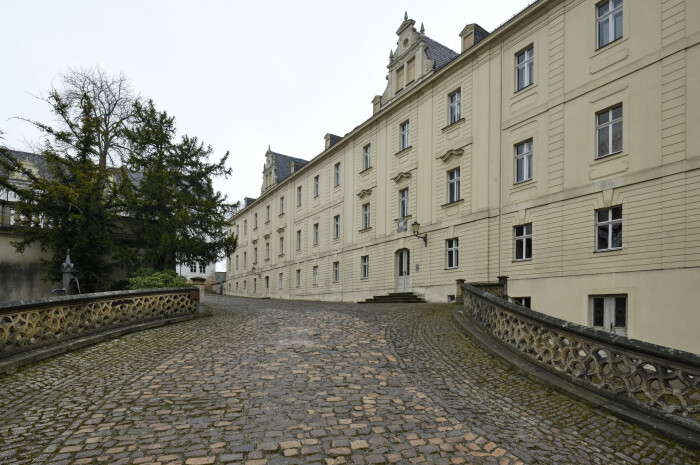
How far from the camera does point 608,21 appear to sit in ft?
47.9

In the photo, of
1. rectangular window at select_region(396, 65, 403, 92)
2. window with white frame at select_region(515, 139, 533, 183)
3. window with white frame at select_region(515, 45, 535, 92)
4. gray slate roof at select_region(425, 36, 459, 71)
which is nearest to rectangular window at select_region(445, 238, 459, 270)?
window with white frame at select_region(515, 139, 533, 183)

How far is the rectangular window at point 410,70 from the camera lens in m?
23.2

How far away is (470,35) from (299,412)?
2008 cm

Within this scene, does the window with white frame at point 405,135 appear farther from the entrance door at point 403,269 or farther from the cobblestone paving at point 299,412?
the cobblestone paving at point 299,412

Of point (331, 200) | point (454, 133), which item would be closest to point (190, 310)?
point (454, 133)

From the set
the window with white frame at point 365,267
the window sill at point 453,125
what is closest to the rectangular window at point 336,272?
the window with white frame at point 365,267

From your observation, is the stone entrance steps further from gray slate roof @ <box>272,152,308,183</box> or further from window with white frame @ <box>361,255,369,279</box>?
gray slate roof @ <box>272,152,308,183</box>

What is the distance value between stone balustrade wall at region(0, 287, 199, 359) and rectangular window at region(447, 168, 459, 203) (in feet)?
40.8

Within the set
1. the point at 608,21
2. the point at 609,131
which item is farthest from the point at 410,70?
the point at 609,131

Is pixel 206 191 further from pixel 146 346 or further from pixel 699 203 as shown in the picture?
pixel 699 203

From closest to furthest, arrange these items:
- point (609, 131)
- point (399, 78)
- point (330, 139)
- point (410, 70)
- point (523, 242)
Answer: point (609, 131) → point (523, 242) → point (410, 70) → point (399, 78) → point (330, 139)

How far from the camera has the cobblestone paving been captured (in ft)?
13.3

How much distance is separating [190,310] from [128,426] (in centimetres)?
934

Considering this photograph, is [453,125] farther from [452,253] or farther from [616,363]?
[616,363]
